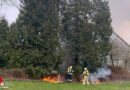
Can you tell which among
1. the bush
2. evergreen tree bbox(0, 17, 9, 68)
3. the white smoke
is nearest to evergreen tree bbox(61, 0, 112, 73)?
the white smoke

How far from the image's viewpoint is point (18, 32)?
1908 centimetres

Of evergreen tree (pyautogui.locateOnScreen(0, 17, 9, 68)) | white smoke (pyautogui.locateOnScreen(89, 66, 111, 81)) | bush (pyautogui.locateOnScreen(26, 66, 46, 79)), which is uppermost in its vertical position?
evergreen tree (pyautogui.locateOnScreen(0, 17, 9, 68))

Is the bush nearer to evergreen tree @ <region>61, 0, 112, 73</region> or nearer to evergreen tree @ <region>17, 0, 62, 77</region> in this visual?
evergreen tree @ <region>17, 0, 62, 77</region>

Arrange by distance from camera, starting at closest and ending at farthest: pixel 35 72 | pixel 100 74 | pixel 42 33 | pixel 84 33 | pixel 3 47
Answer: pixel 35 72, pixel 42 33, pixel 3 47, pixel 84 33, pixel 100 74

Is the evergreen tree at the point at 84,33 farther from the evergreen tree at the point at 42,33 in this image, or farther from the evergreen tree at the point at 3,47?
the evergreen tree at the point at 3,47

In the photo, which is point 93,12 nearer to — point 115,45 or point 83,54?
point 83,54

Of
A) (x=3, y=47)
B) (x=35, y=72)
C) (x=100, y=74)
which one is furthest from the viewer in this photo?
(x=100, y=74)

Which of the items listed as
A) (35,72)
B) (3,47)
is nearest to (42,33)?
(35,72)

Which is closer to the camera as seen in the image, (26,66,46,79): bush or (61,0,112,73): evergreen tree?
(26,66,46,79): bush

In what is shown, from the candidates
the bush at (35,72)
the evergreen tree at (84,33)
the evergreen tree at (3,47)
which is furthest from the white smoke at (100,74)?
the evergreen tree at (3,47)

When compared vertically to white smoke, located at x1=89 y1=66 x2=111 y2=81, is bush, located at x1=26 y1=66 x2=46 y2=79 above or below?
above

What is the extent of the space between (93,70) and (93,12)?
6825mm

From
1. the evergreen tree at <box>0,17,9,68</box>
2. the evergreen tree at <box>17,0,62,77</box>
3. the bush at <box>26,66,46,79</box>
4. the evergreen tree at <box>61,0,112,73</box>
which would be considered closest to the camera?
the bush at <box>26,66,46,79</box>

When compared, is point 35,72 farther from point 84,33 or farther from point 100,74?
point 100,74
